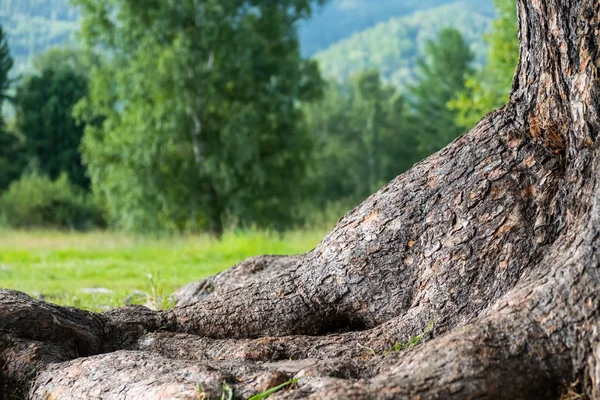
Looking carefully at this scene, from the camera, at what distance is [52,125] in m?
44.8

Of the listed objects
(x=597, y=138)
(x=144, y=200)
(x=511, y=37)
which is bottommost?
(x=144, y=200)

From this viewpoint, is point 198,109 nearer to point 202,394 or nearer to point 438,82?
point 202,394

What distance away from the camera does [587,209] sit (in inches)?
118

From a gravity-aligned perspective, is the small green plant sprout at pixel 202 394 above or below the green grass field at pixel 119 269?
above

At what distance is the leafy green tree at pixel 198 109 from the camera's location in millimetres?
27391

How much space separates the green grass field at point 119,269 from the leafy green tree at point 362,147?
48.9 metres

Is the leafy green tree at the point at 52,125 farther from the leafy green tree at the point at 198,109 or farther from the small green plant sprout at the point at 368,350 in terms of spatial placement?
the small green plant sprout at the point at 368,350

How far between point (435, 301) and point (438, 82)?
69069mm

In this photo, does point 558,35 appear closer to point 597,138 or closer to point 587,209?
point 597,138

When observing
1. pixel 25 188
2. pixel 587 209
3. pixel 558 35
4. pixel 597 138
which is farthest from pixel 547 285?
pixel 25 188

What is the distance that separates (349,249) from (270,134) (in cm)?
2572

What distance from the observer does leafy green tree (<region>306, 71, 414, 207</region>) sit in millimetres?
65938

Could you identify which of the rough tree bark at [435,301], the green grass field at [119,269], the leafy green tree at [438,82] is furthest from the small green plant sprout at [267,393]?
the leafy green tree at [438,82]

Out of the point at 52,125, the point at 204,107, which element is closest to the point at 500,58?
the point at 204,107
